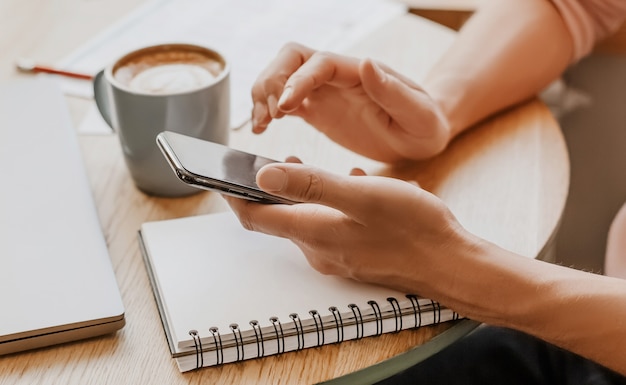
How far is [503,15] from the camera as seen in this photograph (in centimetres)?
98

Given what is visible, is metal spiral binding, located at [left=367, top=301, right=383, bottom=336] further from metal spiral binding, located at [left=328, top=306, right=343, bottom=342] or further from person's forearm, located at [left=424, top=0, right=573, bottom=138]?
person's forearm, located at [left=424, top=0, right=573, bottom=138]

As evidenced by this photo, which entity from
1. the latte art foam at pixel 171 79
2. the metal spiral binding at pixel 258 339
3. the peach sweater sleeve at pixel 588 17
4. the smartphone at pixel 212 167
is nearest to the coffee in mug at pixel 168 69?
the latte art foam at pixel 171 79

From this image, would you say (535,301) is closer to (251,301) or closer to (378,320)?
(378,320)

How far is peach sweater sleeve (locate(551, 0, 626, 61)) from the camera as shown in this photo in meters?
0.98

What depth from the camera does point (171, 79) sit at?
2.52 ft

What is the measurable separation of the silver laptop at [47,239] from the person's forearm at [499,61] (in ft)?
1.38

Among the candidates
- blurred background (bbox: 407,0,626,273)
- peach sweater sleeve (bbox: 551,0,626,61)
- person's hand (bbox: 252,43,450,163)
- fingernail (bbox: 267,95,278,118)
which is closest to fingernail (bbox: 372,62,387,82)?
person's hand (bbox: 252,43,450,163)

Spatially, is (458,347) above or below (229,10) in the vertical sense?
below

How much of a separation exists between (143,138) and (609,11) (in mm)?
651

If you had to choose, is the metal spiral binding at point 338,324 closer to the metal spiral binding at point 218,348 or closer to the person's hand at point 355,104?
the metal spiral binding at point 218,348

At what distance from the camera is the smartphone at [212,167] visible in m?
0.61

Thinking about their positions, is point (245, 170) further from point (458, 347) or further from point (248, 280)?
point (458, 347)

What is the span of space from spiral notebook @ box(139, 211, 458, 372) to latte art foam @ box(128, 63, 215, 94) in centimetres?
15

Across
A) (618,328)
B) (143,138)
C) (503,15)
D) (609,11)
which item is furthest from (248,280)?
(609,11)
